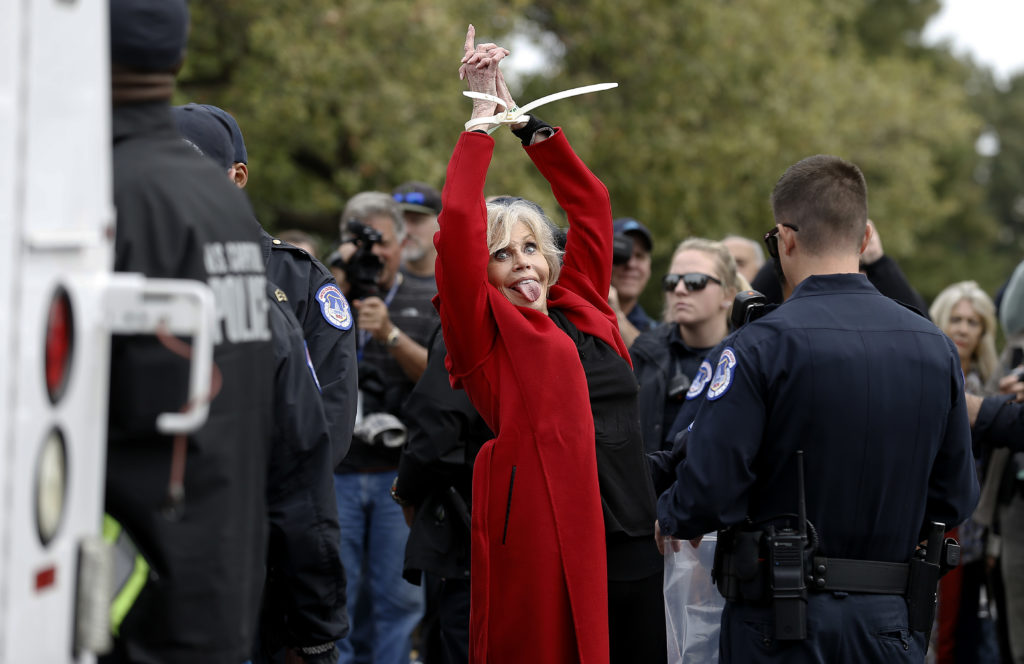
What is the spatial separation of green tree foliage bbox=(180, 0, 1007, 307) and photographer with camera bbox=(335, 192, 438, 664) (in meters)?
5.99

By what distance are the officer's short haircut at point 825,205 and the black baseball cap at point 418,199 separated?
323 centimetres

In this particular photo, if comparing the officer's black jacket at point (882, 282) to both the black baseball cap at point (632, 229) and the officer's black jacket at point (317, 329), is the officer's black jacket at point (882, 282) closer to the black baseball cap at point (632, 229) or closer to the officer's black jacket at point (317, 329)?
the black baseball cap at point (632, 229)

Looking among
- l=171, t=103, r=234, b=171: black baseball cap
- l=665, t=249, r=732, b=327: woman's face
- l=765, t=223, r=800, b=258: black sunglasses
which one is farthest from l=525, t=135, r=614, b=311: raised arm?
l=665, t=249, r=732, b=327: woman's face

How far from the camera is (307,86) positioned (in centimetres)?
1188

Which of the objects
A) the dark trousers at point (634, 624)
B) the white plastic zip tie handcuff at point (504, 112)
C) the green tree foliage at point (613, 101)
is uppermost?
the green tree foliage at point (613, 101)

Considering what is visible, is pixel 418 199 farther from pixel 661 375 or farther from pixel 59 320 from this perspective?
pixel 59 320

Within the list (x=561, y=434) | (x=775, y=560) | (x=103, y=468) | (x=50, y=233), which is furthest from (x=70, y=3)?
(x=775, y=560)

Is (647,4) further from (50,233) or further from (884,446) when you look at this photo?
(50,233)

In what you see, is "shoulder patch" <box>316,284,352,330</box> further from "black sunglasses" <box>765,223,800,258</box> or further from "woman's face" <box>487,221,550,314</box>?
"black sunglasses" <box>765,223,800,258</box>

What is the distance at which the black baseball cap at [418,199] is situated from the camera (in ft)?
20.8

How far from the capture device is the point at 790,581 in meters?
3.12

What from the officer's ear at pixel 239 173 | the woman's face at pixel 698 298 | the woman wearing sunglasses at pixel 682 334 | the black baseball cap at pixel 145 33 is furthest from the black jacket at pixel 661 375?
the black baseball cap at pixel 145 33

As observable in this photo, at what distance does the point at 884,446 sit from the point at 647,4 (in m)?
14.2

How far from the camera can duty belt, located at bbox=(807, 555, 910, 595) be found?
10.3 feet
